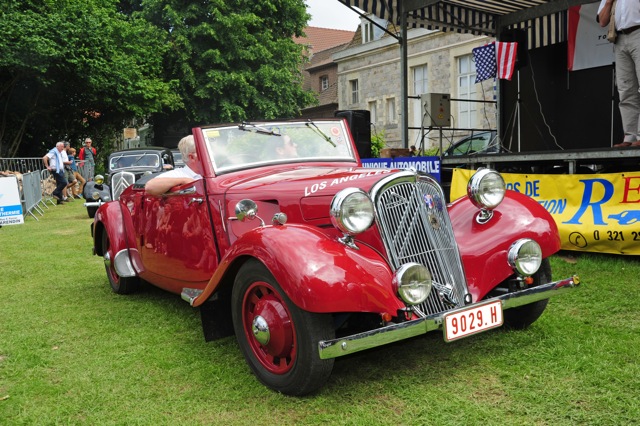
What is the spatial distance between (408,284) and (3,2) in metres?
20.7

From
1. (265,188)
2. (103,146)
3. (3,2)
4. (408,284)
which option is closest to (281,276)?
(408,284)

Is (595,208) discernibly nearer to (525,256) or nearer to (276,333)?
(525,256)

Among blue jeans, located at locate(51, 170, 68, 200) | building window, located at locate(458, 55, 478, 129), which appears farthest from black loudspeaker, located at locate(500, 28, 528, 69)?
blue jeans, located at locate(51, 170, 68, 200)

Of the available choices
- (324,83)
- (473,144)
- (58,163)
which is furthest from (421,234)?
(324,83)

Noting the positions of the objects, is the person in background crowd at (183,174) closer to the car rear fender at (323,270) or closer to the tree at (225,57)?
the car rear fender at (323,270)

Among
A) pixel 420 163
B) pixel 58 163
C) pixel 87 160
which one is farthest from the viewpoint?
pixel 87 160

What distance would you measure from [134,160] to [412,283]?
12.9 meters

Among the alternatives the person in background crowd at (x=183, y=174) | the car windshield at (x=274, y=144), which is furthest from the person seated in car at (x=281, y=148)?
the person in background crowd at (x=183, y=174)

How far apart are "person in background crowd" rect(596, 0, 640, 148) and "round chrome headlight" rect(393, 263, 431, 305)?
13.9ft

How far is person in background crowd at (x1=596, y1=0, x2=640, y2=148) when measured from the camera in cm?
583

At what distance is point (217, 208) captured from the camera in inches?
146

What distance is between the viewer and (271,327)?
2.92 m

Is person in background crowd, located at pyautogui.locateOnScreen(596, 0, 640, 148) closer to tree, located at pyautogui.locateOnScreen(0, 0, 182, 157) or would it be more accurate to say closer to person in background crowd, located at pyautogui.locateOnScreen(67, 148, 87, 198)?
person in background crowd, located at pyautogui.locateOnScreen(67, 148, 87, 198)

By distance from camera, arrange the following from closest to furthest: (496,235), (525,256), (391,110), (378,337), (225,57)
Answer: (378,337) < (525,256) < (496,235) < (225,57) < (391,110)
